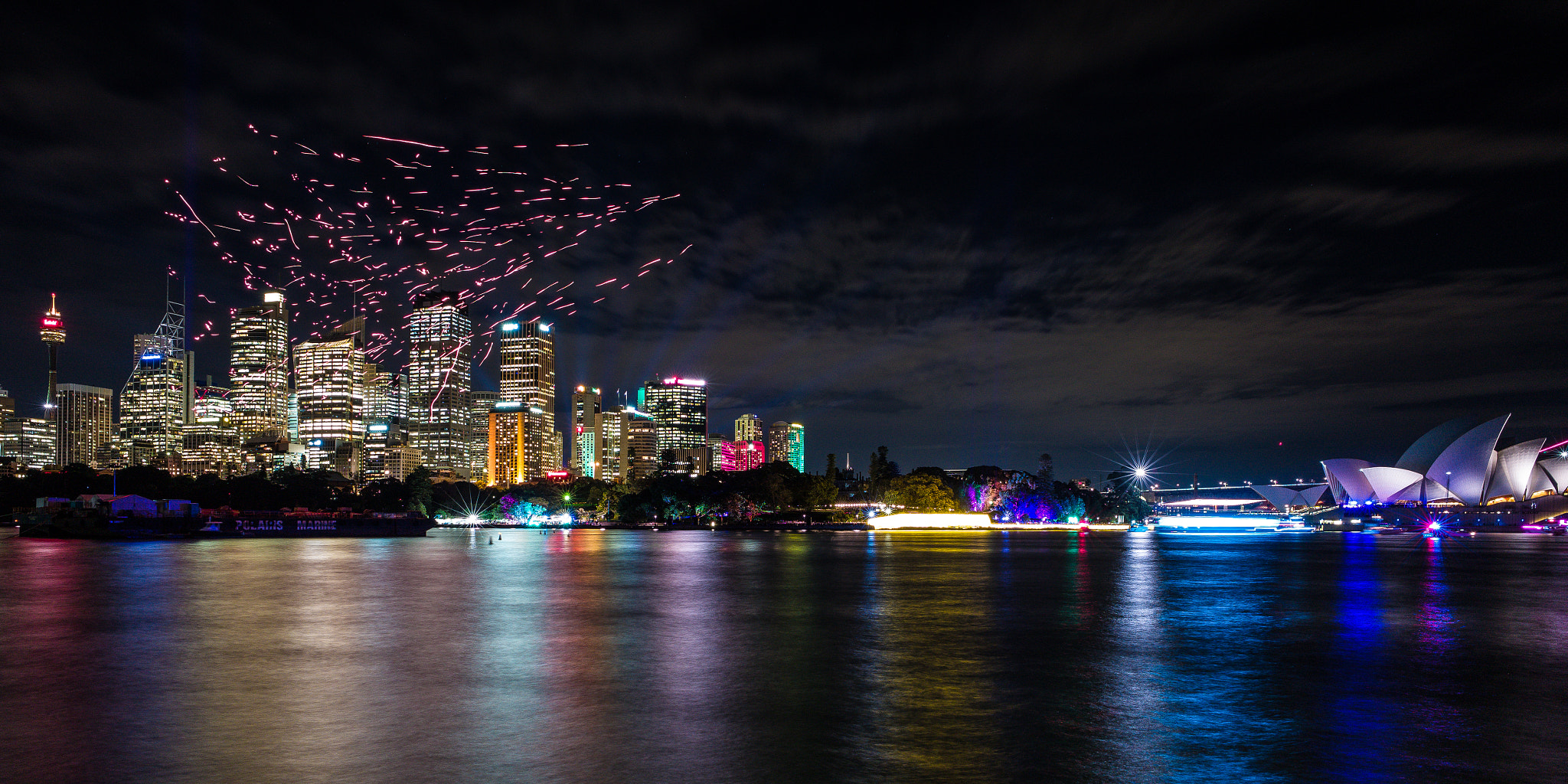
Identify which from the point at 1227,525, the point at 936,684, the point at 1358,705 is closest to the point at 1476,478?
the point at 1227,525

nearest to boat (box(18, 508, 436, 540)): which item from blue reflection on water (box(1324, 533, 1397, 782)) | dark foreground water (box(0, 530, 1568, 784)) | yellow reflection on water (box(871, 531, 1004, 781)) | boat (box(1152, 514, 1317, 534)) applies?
dark foreground water (box(0, 530, 1568, 784))

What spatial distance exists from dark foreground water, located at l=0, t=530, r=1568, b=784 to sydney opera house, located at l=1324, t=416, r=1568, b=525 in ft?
386

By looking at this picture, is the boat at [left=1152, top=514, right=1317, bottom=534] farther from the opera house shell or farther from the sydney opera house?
the opera house shell

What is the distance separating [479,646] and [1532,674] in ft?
59.7

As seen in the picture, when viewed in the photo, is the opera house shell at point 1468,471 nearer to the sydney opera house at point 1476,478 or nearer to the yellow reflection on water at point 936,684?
the sydney opera house at point 1476,478

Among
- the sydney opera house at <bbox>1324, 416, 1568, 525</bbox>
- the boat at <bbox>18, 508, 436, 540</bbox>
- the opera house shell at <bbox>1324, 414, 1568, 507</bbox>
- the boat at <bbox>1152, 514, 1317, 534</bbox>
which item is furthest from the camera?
the boat at <bbox>1152, 514, 1317, 534</bbox>

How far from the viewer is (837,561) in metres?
48.5

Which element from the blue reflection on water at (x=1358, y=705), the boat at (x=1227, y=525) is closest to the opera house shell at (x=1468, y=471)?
the boat at (x=1227, y=525)

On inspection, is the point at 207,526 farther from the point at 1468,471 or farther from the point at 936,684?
the point at 1468,471

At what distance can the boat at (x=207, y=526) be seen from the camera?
83.2 m

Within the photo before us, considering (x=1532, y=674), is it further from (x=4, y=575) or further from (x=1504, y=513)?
(x=1504, y=513)

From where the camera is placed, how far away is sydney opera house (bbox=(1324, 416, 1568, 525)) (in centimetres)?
12450

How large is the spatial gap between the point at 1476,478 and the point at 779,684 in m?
151

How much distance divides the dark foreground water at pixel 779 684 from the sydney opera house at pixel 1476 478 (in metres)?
118
